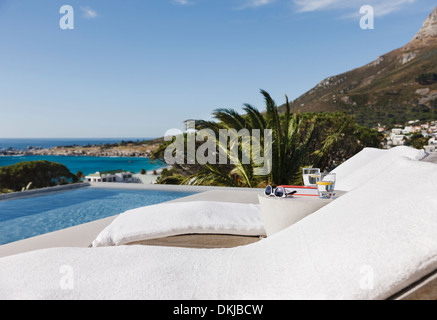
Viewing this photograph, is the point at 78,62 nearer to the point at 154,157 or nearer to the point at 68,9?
the point at 154,157

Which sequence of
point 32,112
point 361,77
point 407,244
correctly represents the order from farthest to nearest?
1. point 361,77
2. point 32,112
3. point 407,244

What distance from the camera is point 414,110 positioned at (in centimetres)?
1839

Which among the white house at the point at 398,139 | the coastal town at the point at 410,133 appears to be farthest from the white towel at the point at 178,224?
the white house at the point at 398,139

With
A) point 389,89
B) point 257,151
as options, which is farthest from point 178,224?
point 389,89

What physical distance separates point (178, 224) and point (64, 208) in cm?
405

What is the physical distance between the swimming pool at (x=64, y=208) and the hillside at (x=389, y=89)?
1451 centimetres

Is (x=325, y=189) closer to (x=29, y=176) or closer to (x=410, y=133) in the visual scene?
(x=410, y=133)

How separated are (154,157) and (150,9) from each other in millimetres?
7586

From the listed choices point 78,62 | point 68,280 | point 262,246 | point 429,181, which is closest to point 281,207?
point 262,246

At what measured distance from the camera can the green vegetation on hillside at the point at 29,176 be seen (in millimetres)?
16625

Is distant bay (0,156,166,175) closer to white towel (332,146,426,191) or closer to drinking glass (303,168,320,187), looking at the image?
white towel (332,146,426,191)

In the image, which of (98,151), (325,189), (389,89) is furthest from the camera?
(98,151)
